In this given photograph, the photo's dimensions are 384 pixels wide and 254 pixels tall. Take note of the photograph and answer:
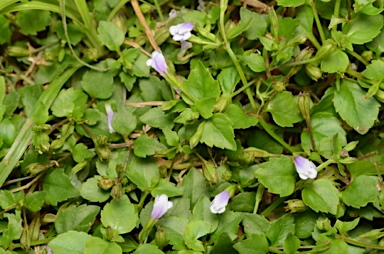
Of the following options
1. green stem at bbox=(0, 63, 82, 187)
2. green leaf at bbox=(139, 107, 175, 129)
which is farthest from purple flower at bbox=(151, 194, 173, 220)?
green stem at bbox=(0, 63, 82, 187)

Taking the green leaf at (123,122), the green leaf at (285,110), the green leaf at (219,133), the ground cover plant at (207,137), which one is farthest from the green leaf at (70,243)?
the green leaf at (285,110)

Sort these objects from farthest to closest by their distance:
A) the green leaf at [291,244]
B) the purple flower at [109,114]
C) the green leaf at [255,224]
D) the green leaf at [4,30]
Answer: the green leaf at [4,30], the purple flower at [109,114], the green leaf at [255,224], the green leaf at [291,244]

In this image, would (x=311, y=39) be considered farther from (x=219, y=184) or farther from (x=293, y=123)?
(x=219, y=184)

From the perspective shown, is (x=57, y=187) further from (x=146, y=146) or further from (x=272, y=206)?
(x=272, y=206)

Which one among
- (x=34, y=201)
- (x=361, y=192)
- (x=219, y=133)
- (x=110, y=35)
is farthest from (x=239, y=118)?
(x=34, y=201)

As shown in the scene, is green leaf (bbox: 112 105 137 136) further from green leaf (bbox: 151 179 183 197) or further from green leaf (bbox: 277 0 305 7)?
green leaf (bbox: 277 0 305 7)

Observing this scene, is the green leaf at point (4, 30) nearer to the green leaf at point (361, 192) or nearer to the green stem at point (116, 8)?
the green stem at point (116, 8)
